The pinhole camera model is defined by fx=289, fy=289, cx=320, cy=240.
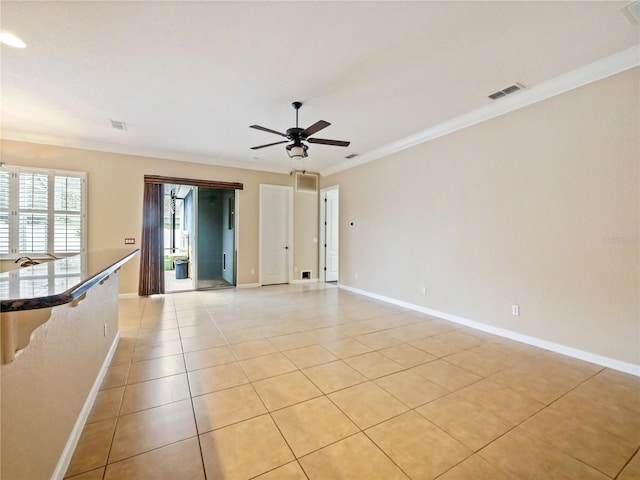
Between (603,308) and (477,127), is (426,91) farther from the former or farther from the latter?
(603,308)

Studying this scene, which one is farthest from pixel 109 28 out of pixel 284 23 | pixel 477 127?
pixel 477 127

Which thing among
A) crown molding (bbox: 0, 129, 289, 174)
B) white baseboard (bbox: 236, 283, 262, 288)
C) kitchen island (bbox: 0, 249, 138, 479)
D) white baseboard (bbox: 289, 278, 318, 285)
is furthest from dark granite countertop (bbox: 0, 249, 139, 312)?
white baseboard (bbox: 289, 278, 318, 285)

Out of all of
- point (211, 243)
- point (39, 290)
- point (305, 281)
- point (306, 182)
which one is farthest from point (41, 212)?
point (39, 290)

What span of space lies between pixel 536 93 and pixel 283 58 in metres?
2.87

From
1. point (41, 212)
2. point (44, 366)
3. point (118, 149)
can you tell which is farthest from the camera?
point (118, 149)

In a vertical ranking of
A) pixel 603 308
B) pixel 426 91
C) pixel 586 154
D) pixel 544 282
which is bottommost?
pixel 603 308

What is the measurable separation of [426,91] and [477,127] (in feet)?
3.58

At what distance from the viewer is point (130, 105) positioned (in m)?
3.82

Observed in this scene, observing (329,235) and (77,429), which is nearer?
(77,429)

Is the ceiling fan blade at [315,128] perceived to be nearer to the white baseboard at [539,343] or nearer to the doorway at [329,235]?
the white baseboard at [539,343]

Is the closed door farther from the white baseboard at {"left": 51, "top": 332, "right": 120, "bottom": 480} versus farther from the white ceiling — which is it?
the white baseboard at {"left": 51, "top": 332, "right": 120, "bottom": 480}

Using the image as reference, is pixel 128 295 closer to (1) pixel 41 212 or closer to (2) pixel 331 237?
A: (1) pixel 41 212

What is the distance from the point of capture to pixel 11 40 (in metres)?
2.56

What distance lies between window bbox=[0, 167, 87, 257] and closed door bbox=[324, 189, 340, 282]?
5163 mm
